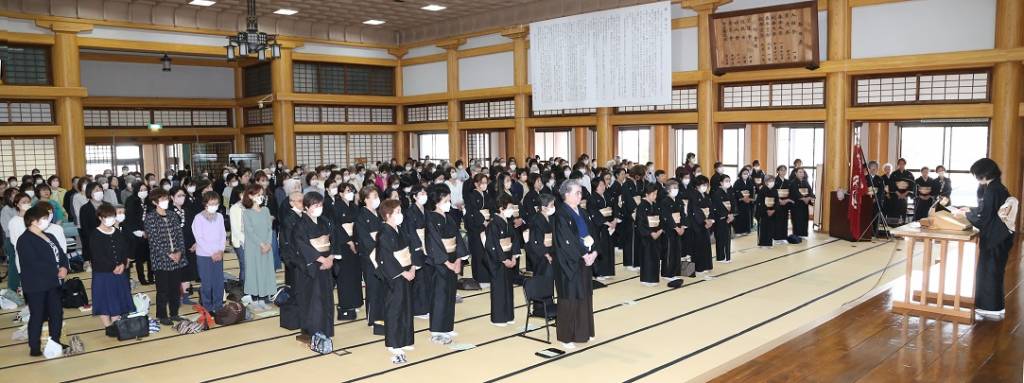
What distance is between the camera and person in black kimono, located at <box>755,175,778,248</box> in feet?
43.7

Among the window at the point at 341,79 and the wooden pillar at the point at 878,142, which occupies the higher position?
the window at the point at 341,79

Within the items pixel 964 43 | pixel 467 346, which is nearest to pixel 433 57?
pixel 964 43

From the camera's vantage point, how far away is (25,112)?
1688 cm

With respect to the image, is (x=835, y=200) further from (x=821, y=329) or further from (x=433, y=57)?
(x=433, y=57)

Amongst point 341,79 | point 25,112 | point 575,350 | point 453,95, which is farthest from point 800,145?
point 25,112

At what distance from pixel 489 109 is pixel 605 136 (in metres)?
4.61

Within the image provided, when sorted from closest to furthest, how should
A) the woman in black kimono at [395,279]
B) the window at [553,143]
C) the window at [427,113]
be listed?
the woman in black kimono at [395,279] < the window at [553,143] < the window at [427,113]

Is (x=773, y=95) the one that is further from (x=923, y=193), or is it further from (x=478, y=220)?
(x=478, y=220)

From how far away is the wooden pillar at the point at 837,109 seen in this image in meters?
14.1

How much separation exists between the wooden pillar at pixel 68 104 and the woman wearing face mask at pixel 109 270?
11357 mm

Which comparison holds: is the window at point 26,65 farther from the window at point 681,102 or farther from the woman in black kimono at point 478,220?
the window at point 681,102

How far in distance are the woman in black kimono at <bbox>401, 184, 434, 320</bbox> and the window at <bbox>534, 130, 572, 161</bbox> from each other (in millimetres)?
12279

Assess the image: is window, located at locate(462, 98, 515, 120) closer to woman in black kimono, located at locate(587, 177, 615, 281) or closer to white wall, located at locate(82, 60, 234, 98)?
white wall, located at locate(82, 60, 234, 98)

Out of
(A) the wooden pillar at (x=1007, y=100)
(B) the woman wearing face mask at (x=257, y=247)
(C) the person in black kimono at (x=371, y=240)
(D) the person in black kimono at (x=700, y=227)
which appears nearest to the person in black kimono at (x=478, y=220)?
(C) the person in black kimono at (x=371, y=240)
